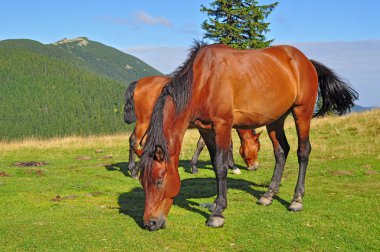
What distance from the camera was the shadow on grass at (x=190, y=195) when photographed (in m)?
7.39

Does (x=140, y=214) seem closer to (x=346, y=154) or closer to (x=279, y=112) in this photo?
(x=279, y=112)

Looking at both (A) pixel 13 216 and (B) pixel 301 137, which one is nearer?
(A) pixel 13 216

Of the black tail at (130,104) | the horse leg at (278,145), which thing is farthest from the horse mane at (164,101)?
the black tail at (130,104)

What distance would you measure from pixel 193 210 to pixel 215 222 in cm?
131

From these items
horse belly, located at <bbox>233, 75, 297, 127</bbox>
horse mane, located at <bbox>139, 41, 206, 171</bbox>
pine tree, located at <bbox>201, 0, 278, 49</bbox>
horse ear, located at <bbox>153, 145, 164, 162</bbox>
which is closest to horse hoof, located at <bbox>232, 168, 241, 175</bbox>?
horse belly, located at <bbox>233, 75, 297, 127</bbox>

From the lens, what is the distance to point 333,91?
30.2 ft

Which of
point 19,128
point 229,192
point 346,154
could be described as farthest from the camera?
point 19,128

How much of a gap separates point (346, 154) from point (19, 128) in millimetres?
130033

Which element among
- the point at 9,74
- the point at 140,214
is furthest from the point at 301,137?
the point at 9,74

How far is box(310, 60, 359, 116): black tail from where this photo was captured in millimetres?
9117

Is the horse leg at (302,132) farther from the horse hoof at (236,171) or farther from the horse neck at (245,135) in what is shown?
the horse neck at (245,135)

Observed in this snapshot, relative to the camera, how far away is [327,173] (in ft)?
38.4

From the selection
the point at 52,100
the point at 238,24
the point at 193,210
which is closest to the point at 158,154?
the point at 193,210

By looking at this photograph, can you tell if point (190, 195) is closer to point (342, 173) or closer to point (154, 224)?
point (154, 224)
